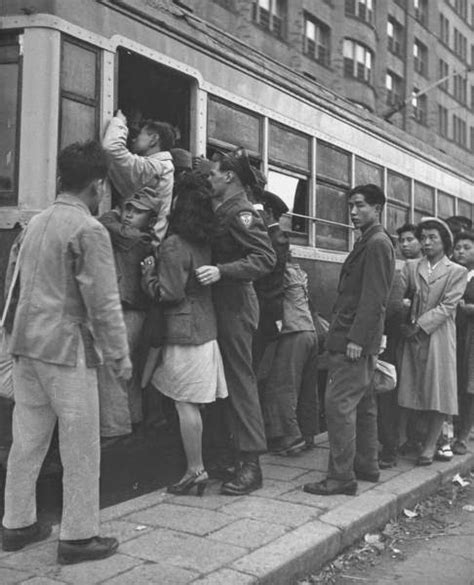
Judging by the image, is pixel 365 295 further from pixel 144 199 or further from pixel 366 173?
pixel 366 173

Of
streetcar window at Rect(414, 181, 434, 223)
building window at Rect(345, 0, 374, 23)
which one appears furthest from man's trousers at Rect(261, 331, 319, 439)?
building window at Rect(345, 0, 374, 23)

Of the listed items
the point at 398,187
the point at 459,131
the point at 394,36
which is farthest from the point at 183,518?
the point at 459,131

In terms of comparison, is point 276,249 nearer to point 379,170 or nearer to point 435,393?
point 435,393

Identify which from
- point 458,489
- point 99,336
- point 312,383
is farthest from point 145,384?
point 458,489

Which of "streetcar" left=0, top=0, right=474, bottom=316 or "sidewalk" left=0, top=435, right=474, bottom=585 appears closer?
"sidewalk" left=0, top=435, right=474, bottom=585

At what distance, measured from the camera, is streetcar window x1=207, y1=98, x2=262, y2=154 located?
18.5ft

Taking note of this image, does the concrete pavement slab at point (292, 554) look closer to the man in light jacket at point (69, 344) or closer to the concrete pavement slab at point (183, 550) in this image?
the concrete pavement slab at point (183, 550)

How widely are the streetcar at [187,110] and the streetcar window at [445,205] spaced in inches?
38.6

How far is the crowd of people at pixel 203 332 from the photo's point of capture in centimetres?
355

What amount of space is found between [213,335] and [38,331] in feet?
4.46

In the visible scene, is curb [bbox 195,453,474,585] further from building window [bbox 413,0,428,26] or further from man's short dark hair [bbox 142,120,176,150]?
building window [bbox 413,0,428,26]

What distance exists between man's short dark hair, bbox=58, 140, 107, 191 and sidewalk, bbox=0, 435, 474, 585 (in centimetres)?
167

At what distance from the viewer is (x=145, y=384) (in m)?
4.68

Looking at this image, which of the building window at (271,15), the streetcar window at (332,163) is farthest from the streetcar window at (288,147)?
the building window at (271,15)
